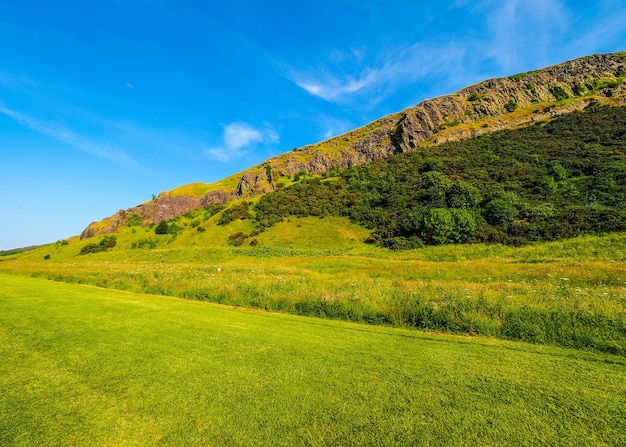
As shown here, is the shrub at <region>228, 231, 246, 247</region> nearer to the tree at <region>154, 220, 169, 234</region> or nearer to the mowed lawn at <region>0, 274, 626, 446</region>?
the tree at <region>154, 220, 169, 234</region>

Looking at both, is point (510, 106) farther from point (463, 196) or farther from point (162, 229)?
point (162, 229)

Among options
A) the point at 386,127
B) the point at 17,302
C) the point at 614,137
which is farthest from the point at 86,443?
the point at 386,127

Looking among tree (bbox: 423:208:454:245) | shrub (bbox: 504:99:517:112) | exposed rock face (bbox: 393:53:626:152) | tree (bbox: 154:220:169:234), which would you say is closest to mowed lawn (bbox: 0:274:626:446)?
tree (bbox: 423:208:454:245)

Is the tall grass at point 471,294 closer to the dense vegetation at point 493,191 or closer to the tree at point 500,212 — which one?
the dense vegetation at point 493,191

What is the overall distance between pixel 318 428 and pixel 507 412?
110 inches

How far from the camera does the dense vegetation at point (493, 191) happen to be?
36656mm

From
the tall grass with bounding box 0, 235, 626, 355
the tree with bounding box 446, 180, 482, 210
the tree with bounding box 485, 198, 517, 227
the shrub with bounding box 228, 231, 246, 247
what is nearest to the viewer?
the tall grass with bounding box 0, 235, 626, 355

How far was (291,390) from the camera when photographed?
15.6 feet

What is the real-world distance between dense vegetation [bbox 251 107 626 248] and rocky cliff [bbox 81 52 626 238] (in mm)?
14040

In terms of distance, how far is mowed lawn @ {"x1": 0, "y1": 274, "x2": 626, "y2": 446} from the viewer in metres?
3.66

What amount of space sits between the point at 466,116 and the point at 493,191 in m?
64.5

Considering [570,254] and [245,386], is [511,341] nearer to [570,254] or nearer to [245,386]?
[245,386]

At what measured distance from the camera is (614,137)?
55.4m

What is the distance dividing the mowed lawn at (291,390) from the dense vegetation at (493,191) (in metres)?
33.5
